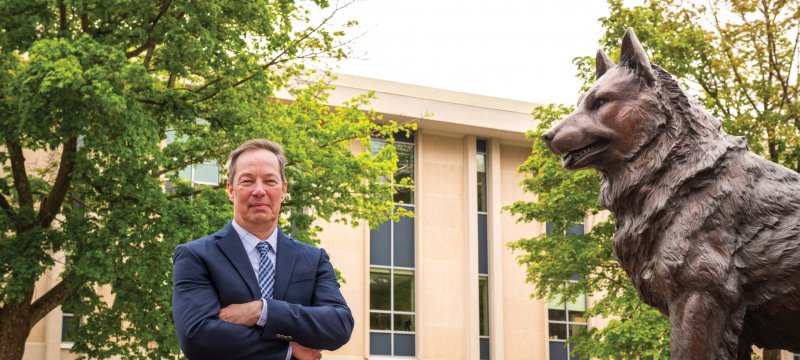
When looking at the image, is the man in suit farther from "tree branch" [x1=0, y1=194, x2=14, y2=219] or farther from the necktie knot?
"tree branch" [x1=0, y1=194, x2=14, y2=219]

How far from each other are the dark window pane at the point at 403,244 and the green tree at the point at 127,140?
13.7 m

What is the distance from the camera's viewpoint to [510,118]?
33.6 m

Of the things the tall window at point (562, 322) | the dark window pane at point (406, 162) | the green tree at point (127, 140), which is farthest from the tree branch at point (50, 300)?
the tall window at point (562, 322)

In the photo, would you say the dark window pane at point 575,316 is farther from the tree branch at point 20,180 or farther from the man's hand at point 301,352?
the man's hand at point 301,352

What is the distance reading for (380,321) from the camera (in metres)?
31.2

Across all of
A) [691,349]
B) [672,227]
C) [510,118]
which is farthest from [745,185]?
[510,118]

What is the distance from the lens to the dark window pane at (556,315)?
3362 centimetres

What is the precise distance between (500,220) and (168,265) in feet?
64.8

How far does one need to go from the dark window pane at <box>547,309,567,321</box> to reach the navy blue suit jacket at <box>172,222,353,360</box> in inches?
1181

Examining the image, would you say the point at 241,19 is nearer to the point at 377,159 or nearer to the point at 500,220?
the point at 377,159

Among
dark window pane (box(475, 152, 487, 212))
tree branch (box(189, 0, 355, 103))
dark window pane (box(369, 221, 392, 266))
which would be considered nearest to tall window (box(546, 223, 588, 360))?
dark window pane (box(475, 152, 487, 212))

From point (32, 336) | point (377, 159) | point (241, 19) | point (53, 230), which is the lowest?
point (32, 336)

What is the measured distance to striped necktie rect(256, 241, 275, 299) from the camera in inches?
168

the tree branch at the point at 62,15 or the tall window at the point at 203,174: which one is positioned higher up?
the tree branch at the point at 62,15
